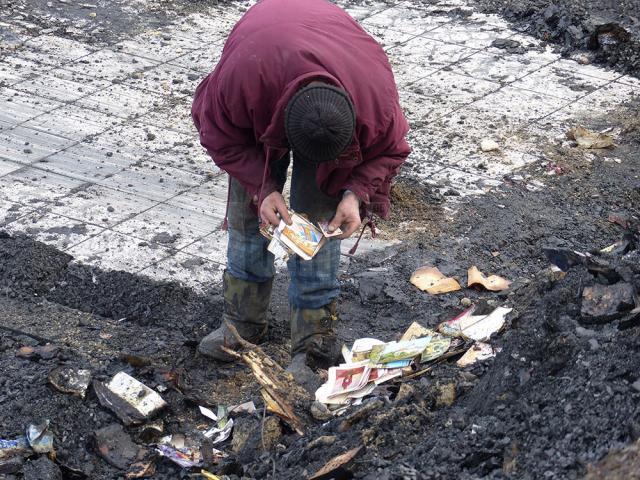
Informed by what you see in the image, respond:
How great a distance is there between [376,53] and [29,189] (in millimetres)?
3140

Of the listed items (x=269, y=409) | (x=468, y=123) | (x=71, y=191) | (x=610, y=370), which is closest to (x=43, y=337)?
(x=269, y=409)

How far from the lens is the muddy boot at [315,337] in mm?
4953

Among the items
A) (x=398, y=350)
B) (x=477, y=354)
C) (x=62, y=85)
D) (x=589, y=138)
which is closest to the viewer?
(x=477, y=354)

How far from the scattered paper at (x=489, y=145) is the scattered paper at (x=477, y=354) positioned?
2940 millimetres

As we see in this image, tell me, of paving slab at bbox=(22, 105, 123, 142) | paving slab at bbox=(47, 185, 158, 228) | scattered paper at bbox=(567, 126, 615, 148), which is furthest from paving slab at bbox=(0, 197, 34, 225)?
scattered paper at bbox=(567, 126, 615, 148)

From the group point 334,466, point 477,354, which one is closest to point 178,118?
point 477,354

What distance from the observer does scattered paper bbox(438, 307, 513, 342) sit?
4.71m

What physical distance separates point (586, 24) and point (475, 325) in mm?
5212

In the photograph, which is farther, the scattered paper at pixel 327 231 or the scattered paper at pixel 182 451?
the scattered paper at pixel 327 231

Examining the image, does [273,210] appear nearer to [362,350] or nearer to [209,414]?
[362,350]

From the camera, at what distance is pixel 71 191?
6605mm

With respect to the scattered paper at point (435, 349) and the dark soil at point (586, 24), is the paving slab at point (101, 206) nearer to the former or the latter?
the scattered paper at point (435, 349)

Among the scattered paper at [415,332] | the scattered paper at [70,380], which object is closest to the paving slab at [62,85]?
the scattered paper at [70,380]

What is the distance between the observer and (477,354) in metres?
4.45
